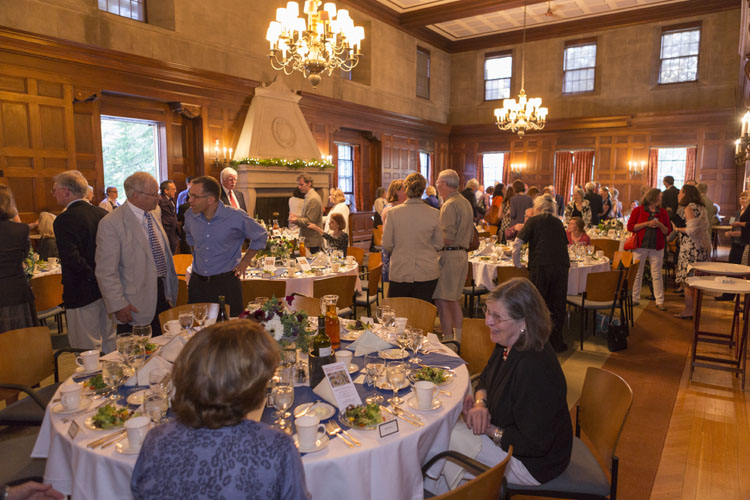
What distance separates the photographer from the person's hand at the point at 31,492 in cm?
155

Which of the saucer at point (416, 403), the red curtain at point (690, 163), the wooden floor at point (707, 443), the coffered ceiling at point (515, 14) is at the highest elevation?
the coffered ceiling at point (515, 14)

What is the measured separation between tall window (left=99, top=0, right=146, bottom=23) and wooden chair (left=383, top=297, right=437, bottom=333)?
7.20 metres

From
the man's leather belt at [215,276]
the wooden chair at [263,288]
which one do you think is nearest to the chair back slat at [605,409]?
the man's leather belt at [215,276]

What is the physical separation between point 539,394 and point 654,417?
2517mm

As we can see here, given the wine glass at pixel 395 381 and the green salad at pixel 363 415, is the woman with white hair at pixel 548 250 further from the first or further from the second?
the green salad at pixel 363 415

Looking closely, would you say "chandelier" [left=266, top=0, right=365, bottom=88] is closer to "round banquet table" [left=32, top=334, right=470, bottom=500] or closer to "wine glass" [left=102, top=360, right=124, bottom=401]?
"wine glass" [left=102, top=360, right=124, bottom=401]

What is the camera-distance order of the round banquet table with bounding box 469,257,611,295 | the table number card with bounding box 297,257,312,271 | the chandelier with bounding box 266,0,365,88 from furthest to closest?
the chandelier with bounding box 266,0,365,88
the round banquet table with bounding box 469,257,611,295
the table number card with bounding box 297,257,312,271

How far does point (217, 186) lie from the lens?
143 inches

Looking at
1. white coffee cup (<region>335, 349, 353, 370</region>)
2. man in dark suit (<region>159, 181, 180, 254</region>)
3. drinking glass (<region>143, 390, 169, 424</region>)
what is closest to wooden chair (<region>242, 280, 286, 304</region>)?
white coffee cup (<region>335, 349, 353, 370</region>)

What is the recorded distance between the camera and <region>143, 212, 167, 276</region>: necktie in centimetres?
349

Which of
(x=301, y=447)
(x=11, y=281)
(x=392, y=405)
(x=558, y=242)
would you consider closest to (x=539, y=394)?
(x=392, y=405)

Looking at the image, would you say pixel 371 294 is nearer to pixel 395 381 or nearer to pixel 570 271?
pixel 570 271

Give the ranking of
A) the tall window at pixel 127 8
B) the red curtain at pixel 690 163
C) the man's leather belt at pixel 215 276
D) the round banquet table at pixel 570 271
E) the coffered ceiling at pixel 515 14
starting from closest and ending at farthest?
the man's leather belt at pixel 215 276 < the round banquet table at pixel 570 271 < the tall window at pixel 127 8 < the coffered ceiling at pixel 515 14 < the red curtain at pixel 690 163

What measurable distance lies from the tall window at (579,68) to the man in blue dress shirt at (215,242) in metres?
13.6
